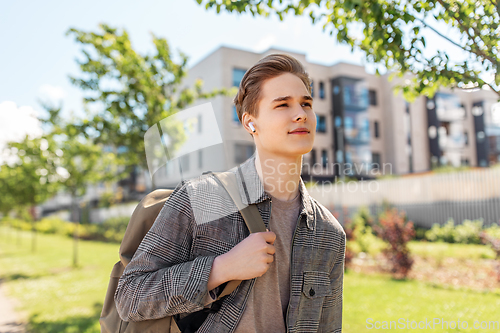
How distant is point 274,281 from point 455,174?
665 inches

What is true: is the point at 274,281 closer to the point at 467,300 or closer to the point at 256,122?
the point at 256,122

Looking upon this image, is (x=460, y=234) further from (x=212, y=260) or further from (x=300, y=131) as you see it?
(x=212, y=260)

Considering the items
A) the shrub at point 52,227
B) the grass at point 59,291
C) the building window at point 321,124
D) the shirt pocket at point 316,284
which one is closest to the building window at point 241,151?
the shirt pocket at point 316,284

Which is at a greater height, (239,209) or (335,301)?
(239,209)

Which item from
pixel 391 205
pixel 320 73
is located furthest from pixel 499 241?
pixel 320 73

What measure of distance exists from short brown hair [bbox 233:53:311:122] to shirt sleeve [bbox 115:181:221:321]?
20.5 inches

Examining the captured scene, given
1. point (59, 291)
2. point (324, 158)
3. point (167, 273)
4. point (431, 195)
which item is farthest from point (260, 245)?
point (324, 158)

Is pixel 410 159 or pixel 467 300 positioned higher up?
pixel 410 159

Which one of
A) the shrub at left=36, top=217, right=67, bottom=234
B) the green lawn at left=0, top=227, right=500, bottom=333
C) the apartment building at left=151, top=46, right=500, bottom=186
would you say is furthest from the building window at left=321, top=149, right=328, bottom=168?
the shrub at left=36, top=217, right=67, bottom=234

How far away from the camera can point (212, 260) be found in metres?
1.43

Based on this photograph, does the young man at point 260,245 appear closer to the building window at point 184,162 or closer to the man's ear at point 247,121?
the man's ear at point 247,121

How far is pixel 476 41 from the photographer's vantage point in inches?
90.4

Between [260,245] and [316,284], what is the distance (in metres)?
0.41

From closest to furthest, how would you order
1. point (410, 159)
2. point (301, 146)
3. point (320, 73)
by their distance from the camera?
point (301, 146), point (320, 73), point (410, 159)
